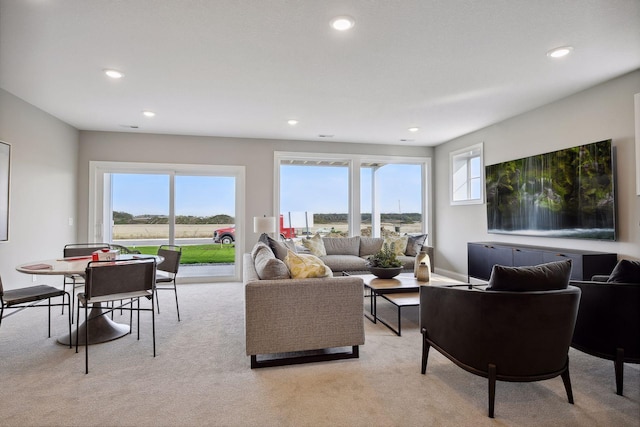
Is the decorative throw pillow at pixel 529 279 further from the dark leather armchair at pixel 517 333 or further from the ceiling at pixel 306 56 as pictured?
the ceiling at pixel 306 56

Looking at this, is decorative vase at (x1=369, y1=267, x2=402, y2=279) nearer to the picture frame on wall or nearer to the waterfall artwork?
the waterfall artwork

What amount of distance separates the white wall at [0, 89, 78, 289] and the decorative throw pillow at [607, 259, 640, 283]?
5.77m

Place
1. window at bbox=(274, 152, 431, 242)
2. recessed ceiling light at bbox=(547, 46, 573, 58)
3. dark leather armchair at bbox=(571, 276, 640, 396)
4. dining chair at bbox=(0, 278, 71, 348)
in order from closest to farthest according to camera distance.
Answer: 1. dark leather armchair at bbox=(571, 276, 640, 396)
2. dining chair at bbox=(0, 278, 71, 348)
3. recessed ceiling light at bbox=(547, 46, 573, 58)
4. window at bbox=(274, 152, 431, 242)

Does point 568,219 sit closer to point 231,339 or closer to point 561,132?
point 561,132

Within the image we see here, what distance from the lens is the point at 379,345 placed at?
2912mm

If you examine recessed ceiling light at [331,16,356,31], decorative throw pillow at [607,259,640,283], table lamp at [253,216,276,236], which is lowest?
decorative throw pillow at [607,259,640,283]

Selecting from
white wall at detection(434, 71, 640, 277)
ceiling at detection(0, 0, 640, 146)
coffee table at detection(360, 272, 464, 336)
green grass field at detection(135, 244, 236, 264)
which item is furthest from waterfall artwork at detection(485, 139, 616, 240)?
green grass field at detection(135, 244, 236, 264)

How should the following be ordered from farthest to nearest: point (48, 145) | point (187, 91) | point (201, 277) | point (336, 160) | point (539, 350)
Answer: point (336, 160) → point (201, 277) → point (48, 145) → point (187, 91) → point (539, 350)

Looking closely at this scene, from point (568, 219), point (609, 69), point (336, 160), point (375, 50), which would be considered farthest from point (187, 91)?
point (568, 219)

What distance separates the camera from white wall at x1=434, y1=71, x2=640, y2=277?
130 inches

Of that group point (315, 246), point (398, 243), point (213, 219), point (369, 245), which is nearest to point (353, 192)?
point (369, 245)

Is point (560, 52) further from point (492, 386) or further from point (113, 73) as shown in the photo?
point (113, 73)

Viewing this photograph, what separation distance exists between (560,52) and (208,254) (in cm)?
555

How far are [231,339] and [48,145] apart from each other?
3.95 meters
